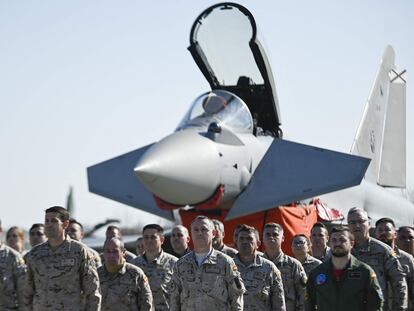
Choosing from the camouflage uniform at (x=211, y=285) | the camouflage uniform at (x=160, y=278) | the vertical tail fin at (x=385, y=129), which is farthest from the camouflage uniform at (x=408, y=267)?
the vertical tail fin at (x=385, y=129)

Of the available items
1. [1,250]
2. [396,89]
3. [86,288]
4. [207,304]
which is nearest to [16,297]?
[1,250]

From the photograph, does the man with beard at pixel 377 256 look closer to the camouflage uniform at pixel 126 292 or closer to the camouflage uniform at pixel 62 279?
the camouflage uniform at pixel 126 292

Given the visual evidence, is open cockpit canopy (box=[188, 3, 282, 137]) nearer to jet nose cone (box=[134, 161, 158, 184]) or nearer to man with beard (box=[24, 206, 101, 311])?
jet nose cone (box=[134, 161, 158, 184])

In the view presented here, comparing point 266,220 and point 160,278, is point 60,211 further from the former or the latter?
point 266,220

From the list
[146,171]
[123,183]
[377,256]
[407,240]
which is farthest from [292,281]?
[123,183]

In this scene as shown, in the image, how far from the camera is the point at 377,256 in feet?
26.7

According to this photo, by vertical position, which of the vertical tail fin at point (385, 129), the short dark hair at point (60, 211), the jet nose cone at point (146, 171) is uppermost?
the vertical tail fin at point (385, 129)

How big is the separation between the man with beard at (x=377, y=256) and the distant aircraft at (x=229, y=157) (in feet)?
8.20

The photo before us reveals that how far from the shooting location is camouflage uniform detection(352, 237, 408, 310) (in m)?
7.96

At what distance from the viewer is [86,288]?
24.4 ft

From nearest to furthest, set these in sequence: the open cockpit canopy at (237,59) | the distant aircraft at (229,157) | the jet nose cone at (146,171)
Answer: the jet nose cone at (146,171), the distant aircraft at (229,157), the open cockpit canopy at (237,59)

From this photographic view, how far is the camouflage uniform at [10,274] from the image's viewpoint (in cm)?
973

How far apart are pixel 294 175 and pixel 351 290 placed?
16.2 ft

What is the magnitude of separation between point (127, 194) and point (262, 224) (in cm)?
197
